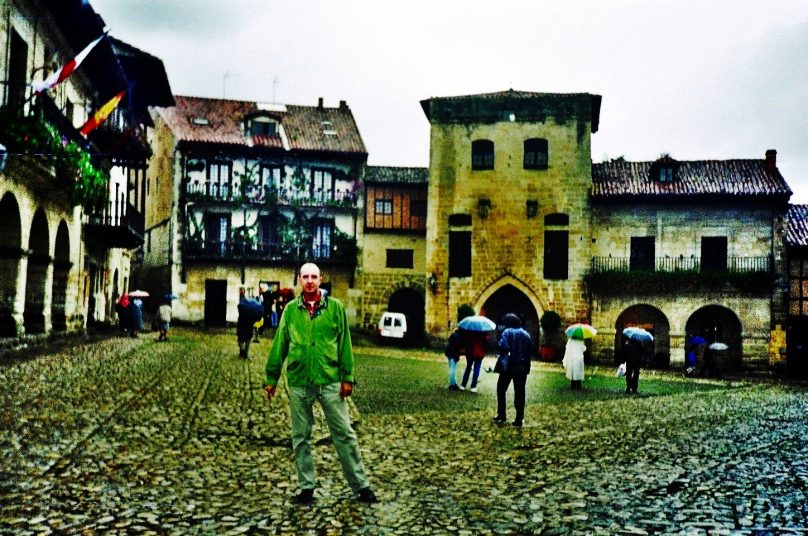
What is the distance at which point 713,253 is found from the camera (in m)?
36.5

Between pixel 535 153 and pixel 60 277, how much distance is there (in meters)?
21.7

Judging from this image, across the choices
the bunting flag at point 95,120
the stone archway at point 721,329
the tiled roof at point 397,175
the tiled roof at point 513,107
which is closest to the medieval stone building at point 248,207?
the tiled roof at point 397,175

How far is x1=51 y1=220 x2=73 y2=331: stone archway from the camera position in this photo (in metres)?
24.2

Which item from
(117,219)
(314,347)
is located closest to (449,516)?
(314,347)

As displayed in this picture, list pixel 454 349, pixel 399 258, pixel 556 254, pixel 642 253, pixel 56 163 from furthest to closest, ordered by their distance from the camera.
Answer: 1. pixel 399 258
2. pixel 556 254
3. pixel 642 253
4. pixel 56 163
5. pixel 454 349

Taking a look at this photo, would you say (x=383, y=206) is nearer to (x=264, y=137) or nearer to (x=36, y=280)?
(x=264, y=137)

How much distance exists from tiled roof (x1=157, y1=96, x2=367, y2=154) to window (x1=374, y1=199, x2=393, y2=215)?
258 centimetres

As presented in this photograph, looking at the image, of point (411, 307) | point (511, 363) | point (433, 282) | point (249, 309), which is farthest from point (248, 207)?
point (511, 363)

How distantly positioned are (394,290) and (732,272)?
15693 mm

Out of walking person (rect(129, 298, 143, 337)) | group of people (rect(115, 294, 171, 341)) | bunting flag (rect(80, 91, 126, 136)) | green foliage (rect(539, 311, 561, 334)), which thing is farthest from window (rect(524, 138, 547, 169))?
bunting flag (rect(80, 91, 126, 136))

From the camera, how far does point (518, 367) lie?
12492 mm

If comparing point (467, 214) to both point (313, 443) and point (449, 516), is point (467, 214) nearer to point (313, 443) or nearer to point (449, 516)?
point (313, 443)

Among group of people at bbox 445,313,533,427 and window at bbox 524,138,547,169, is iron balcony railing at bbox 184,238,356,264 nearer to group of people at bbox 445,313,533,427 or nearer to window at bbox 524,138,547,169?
window at bbox 524,138,547,169

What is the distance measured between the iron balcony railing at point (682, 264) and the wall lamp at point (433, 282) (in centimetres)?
698
